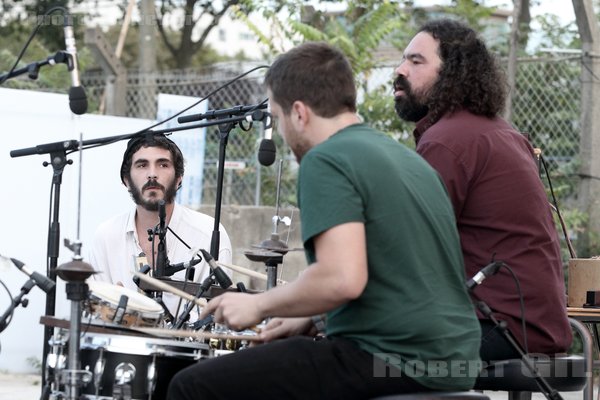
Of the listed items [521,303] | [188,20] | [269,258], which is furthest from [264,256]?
[188,20]

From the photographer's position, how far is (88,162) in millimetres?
7918

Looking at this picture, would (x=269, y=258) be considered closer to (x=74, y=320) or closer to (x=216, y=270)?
(x=216, y=270)

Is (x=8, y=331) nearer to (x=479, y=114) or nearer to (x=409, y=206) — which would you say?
(x=479, y=114)

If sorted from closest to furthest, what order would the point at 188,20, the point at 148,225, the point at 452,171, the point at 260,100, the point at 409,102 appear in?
1. the point at 452,171
2. the point at 409,102
3. the point at 148,225
4. the point at 260,100
5. the point at 188,20

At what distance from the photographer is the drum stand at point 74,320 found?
10.6ft

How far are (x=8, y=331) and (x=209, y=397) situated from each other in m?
5.01

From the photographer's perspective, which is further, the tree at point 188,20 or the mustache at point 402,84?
the tree at point 188,20

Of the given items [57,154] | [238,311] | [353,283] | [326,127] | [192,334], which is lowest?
[192,334]

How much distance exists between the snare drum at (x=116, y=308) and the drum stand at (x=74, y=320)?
0.21 m

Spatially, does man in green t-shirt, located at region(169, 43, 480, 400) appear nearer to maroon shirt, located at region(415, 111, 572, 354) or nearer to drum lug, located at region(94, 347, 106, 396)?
drum lug, located at region(94, 347, 106, 396)

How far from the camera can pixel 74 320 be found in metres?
3.28

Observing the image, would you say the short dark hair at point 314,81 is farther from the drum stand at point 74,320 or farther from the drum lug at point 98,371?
the drum lug at point 98,371

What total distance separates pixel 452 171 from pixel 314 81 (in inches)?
34.2

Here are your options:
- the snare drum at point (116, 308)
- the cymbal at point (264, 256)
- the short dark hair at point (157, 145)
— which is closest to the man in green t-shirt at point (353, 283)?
the snare drum at point (116, 308)
